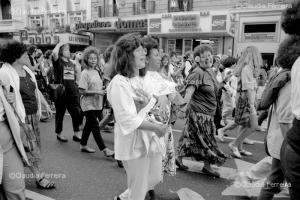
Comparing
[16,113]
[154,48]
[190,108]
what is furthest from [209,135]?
[16,113]

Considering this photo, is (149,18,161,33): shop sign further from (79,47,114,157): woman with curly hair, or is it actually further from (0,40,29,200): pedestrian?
(0,40,29,200): pedestrian

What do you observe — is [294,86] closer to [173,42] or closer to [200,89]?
[200,89]

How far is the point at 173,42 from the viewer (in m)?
18.6

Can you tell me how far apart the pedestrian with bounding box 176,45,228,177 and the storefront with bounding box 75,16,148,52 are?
1573 centimetres

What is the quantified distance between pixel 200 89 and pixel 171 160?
1118 millimetres

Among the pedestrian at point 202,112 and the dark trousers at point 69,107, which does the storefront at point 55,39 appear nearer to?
the dark trousers at point 69,107

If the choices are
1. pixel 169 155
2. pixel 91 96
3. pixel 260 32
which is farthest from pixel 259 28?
pixel 169 155

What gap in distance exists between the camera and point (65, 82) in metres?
5.33

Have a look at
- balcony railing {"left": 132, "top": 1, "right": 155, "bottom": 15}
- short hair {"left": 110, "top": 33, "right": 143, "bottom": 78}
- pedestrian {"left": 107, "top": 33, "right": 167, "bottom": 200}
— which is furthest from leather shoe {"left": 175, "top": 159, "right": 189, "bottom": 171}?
balcony railing {"left": 132, "top": 1, "right": 155, "bottom": 15}

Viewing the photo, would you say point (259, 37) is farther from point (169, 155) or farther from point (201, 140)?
point (169, 155)

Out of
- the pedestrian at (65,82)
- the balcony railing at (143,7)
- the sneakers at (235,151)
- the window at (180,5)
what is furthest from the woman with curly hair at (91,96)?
the balcony railing at (143,7)

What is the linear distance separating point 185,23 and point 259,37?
4249 mm

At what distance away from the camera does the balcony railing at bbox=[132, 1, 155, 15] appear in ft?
64.3

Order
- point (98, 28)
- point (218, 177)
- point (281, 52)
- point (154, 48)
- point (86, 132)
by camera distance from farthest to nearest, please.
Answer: point (98, 28) → point (86, 132) → point (218, 177) → point (154, 48) → point (281, 52)
